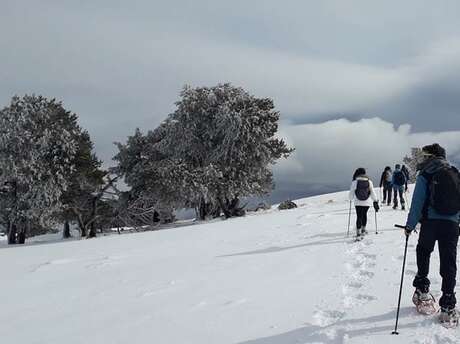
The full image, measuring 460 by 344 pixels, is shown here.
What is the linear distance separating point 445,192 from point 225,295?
4.06 m

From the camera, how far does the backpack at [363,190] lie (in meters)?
13.3

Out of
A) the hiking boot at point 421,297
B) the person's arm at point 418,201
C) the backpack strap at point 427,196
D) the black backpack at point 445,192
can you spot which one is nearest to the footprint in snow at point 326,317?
the hiking boot at point 421,297

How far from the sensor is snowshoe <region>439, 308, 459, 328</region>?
538 centimetres

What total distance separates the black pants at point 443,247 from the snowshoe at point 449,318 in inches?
7.0

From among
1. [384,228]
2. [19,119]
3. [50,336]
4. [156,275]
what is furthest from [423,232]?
[19,119]

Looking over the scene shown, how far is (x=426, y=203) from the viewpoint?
595cm

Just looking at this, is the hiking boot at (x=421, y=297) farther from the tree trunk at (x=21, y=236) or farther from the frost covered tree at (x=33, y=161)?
the tree trunk at (x=21, y=236)

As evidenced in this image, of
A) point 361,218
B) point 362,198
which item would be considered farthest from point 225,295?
point 362,198

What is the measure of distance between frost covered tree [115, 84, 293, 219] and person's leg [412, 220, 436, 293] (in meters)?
24.6

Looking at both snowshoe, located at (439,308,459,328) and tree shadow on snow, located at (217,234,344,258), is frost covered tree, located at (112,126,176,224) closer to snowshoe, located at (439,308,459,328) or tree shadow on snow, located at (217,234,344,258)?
tree shadow on snow, located at (217,234,344,258)

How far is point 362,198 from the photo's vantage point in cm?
1327

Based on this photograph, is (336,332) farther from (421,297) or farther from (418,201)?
(418,201)

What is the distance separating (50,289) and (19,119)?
76.8 feet

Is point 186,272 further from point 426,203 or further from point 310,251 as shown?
point 426,203
